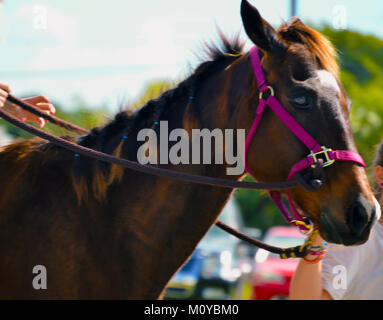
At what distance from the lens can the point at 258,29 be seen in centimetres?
272

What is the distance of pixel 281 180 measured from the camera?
2633 mm

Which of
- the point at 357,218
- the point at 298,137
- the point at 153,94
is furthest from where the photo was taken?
the point at 153,94

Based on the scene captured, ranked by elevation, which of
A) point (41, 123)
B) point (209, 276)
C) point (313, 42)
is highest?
point (313, 42)

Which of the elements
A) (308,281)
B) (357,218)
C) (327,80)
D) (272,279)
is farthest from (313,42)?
(272,279)

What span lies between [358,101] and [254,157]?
25.6m

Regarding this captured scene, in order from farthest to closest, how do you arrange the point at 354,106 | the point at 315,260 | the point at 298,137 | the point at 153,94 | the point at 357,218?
the point at 354,106 → the point at 153,94 → the point at 315,260 → the point at 298,137 → the point at 357,218

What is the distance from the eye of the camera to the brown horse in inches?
102

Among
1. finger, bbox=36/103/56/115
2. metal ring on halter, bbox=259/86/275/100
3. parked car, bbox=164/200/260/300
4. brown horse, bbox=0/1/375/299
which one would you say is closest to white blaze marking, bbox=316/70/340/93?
brown horse, bbox=0/1/375/299

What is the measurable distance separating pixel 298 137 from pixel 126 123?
1.02 m

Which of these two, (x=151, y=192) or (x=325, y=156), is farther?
(x=151, y=192)

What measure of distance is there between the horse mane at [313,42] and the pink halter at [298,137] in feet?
0.66

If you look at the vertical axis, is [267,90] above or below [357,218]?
above

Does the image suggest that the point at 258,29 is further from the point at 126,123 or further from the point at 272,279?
the point at 272,279

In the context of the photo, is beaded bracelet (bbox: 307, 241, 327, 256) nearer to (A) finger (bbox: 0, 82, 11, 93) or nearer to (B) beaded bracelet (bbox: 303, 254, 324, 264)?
(B) beaded bracelet (bbox: 303, 254, 324, 264)
